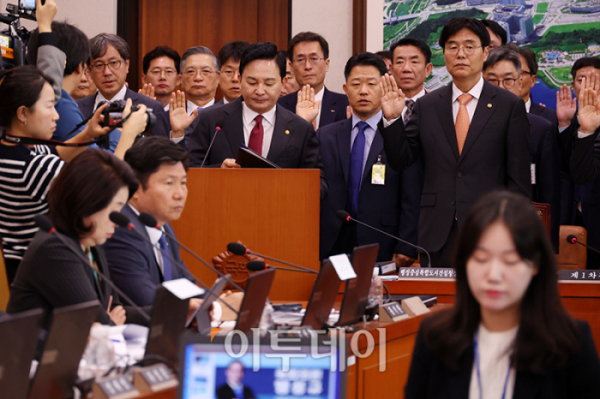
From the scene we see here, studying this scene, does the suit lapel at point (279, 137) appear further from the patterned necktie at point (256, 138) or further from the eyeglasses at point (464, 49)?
the eyeglasses at point (464, 49)

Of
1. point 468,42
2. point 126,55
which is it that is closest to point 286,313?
point 468,42

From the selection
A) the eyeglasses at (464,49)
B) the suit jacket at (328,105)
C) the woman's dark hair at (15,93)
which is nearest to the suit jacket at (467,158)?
the eyeglasses at (464,49)

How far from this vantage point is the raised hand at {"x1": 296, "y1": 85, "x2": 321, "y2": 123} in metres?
4.12

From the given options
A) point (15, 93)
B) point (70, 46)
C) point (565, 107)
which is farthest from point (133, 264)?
point (565, 107)

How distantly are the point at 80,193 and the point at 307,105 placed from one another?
2.29 m

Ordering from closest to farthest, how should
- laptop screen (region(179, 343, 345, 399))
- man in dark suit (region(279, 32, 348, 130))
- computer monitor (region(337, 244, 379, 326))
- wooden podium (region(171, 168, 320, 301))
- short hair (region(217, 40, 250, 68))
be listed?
laptop screen (region(179, 343, 345, 399)) → computer monitor (region(337, 244, 379, 326)) → wooden podium (region(171, 168, 320, 301)) → man in dark suit (region(279, 32, 348, 130)) → short hair (region(217, 40, 250, 68))

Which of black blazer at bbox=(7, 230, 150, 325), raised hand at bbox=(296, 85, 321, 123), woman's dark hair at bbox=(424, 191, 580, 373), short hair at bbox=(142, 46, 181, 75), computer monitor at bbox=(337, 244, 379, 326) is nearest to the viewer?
woman's dark hair at bbox=(424, 191, 580, 373)

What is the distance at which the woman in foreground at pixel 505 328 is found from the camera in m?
1.32

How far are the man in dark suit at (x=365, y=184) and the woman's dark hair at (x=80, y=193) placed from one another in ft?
6.20

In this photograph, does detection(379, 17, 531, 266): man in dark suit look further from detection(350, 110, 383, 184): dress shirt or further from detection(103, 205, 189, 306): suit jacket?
detection(103, 205, 189, 306): suit jacket

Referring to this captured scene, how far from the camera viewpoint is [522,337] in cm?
133

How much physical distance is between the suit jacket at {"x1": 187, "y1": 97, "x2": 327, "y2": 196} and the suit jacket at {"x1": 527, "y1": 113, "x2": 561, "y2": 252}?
52.1 inches

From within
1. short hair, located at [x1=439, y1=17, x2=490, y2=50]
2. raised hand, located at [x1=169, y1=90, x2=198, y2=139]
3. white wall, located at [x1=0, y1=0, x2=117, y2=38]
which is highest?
white wall, located at [x1=0, y1=0, x2=117, y2=38]

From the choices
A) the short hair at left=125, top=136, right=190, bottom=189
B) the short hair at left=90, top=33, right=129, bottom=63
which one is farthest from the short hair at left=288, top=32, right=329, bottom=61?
the short hair at left=125, top=136, right=190, bottom=189
